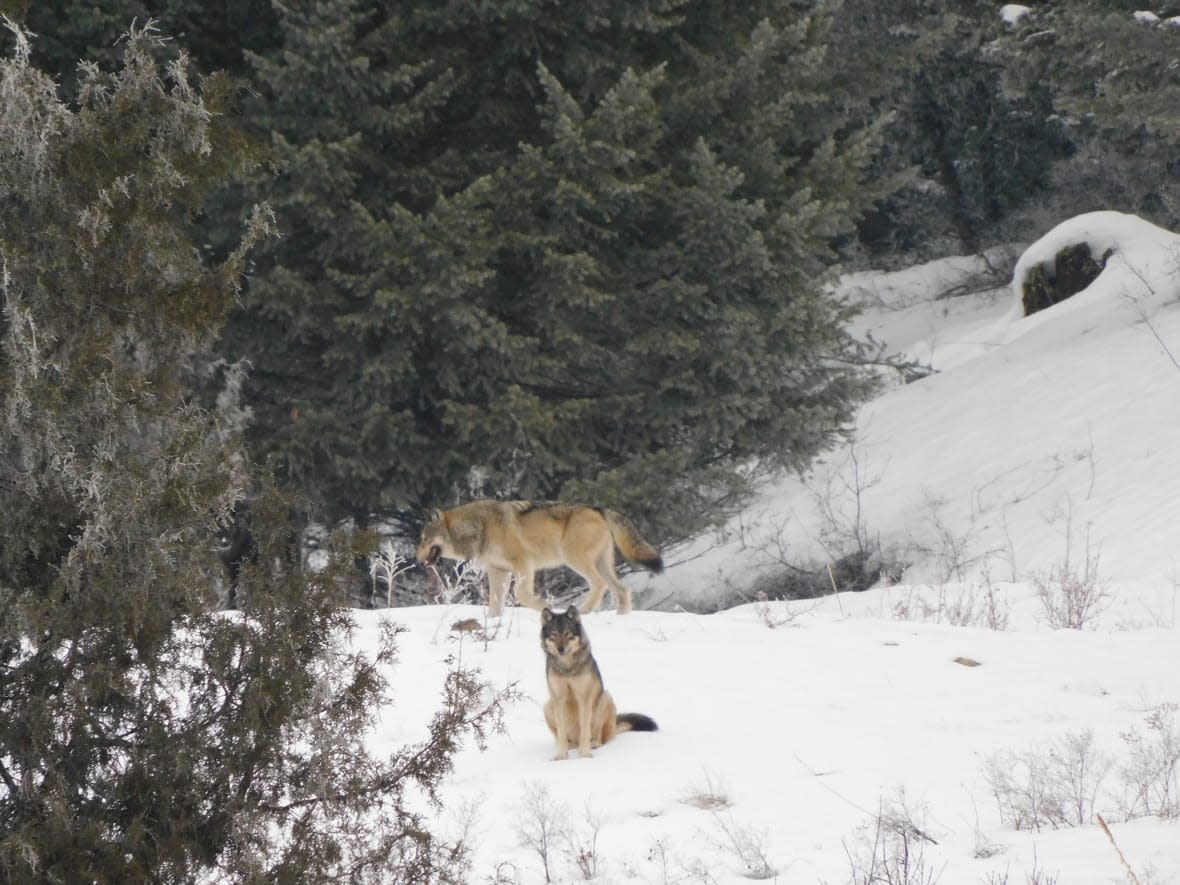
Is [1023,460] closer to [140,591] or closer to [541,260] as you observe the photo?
[541,260]

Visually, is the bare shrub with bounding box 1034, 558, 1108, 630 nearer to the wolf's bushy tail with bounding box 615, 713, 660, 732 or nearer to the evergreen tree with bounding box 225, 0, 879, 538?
the wolf's bushy tail with bounding box 615, 713, 660, 732

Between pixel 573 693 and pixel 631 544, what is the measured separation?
12.7 ft

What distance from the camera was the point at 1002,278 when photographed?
92.5 ft

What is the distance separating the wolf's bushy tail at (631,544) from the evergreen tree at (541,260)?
2.65m

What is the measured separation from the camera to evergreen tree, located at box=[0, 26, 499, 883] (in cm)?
418

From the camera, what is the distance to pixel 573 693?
727 centimetres

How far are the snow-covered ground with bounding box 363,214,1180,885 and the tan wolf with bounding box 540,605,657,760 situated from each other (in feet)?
0.59

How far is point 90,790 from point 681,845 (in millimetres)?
2527

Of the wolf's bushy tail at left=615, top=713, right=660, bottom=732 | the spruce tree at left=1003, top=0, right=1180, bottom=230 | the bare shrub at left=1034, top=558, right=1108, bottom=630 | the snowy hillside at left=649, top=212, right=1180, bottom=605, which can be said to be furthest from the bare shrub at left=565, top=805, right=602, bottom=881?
the spruce tree at left=1003, top=0, right=1180, bottom=230

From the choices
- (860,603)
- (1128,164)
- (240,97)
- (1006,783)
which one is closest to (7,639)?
(1006,783)

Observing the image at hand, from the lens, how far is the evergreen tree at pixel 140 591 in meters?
4.18

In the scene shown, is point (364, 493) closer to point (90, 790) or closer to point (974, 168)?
point (90, 790)

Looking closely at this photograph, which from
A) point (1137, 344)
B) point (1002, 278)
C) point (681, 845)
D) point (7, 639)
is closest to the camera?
point (7, 639)

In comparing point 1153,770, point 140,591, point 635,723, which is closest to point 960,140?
point 635,723
